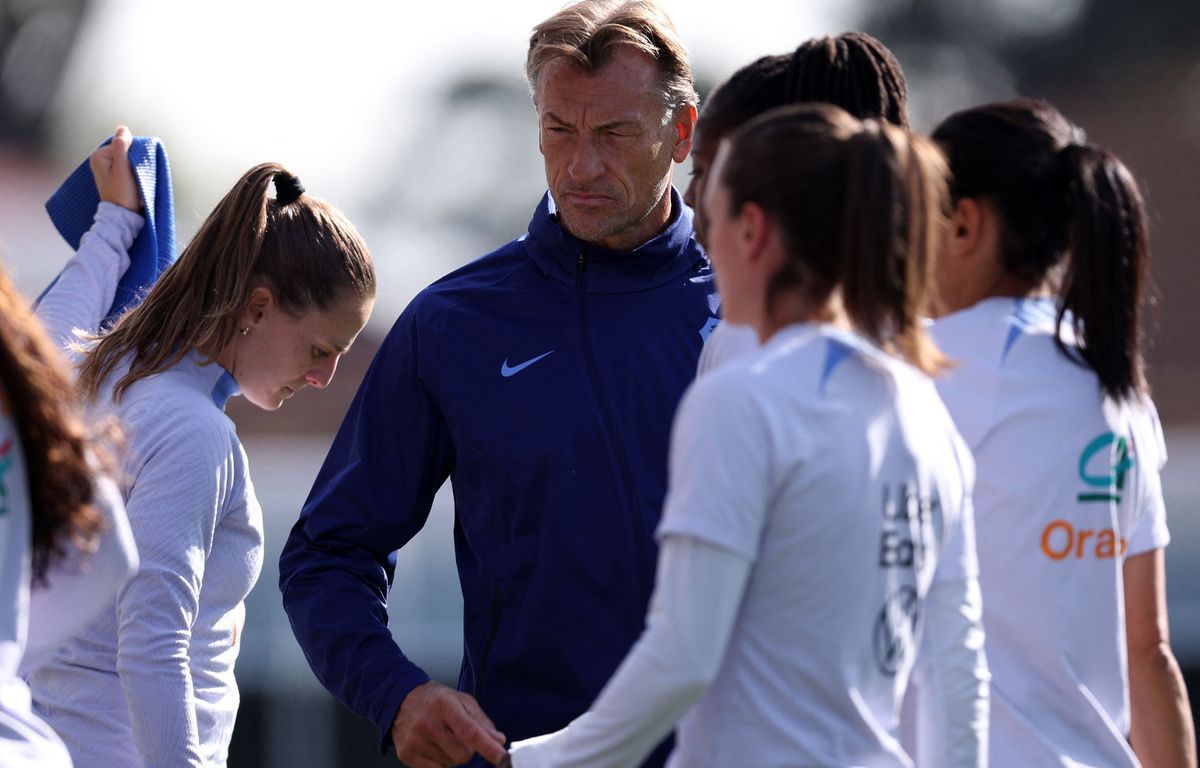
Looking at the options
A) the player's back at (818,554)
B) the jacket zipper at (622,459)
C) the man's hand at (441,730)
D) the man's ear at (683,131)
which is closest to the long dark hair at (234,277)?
the jacket zipper at (622,459)

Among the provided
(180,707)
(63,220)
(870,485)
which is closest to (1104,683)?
(870,485)

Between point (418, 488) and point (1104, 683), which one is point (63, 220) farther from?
point (1104, 683)

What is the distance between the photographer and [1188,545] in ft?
24.2

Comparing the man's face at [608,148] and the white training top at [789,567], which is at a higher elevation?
the man's face at [608,148]

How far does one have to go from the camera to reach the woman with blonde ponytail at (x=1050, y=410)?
1931 mm

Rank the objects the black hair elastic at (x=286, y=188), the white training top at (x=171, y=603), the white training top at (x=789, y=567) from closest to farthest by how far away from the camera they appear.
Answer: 1. the white training top at (x=789, y=567)
2. the white training top at (x=171, y=603)
3. the black hair elastic at (x=286, y=188)

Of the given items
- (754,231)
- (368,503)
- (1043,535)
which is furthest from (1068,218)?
(368,503)

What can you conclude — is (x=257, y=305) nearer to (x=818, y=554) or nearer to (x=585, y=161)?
(x=585, y=161)

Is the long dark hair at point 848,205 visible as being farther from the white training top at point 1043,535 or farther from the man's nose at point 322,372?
the man's nose at point 322,372

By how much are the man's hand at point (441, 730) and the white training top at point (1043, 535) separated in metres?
0.66

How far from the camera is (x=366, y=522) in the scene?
99.1 inches

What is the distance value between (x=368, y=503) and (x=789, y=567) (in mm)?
1058

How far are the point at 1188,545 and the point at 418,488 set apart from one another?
18.7 ft

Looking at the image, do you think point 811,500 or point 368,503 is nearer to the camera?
point 811,500
